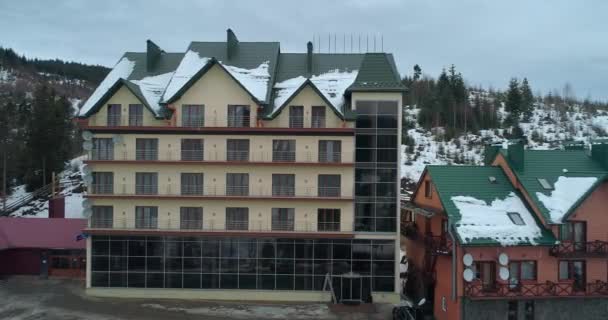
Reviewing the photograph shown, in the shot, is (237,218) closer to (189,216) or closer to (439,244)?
(189,216)

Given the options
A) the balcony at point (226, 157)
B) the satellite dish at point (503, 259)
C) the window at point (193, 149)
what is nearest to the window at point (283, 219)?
the balcony at point (226, 157)

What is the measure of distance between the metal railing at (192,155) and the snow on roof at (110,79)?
7.37 metres

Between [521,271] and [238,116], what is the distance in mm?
20738

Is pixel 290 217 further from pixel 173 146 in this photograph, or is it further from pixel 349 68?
pixel 349 68

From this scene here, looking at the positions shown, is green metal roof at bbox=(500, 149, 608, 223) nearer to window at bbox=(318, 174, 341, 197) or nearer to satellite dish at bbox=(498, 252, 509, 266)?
satellite dish at bbox=(498, 252, 509, 266)

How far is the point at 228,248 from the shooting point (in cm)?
3206

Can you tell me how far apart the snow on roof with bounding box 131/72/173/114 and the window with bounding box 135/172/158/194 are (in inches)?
182

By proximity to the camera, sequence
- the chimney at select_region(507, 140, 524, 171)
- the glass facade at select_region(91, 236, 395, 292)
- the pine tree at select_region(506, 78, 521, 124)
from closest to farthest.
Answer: the chimney at select_region(507, 140, 524, 171) → the glass facade at select_region(91, 236, 395, 292) → the pine tree at select_region(506, 78, 521, 124)

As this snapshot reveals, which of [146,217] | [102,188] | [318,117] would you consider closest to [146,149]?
[102,188]

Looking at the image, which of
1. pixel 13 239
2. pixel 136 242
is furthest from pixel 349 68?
pixel 13 239

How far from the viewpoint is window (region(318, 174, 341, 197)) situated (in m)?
32.0

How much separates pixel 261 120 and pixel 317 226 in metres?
8.49

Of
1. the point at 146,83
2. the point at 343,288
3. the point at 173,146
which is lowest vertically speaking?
the point at 343,288

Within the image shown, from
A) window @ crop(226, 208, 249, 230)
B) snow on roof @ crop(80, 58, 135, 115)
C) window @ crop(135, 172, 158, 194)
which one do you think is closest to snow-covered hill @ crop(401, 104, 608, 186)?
window @ crop(226, 208, 249, 230)
